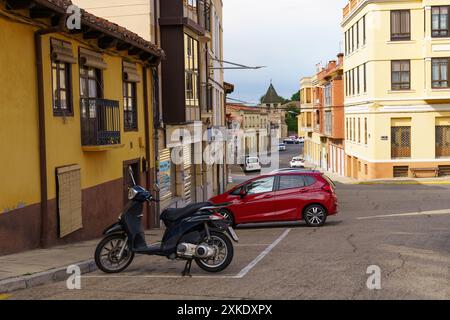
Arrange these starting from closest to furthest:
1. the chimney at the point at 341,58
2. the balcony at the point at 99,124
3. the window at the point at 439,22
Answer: the balcony at the point at 99,124
the window at the point at 439,22
the chimney at the point at 341,58

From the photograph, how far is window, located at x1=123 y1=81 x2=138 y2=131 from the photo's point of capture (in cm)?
1856

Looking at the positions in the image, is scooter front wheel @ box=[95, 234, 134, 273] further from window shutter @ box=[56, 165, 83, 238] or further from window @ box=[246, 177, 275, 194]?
window @ box=[246, 177, 275, 194]

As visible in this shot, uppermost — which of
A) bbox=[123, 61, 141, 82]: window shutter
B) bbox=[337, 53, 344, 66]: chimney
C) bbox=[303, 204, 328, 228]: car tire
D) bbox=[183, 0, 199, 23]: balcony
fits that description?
bbox=[337, 53, 344, 66]: chimney

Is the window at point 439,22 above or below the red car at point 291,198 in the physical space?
above

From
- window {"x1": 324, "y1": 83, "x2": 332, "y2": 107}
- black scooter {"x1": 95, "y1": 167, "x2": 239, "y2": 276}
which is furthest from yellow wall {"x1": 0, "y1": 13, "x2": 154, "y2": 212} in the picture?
window {"x1": 324, "y1": 83, "x2": 332, "y2": 107}

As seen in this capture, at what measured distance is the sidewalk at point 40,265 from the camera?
8807mm

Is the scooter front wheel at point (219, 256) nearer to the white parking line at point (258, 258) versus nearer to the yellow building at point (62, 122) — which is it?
the white parking line at point (258, 258)

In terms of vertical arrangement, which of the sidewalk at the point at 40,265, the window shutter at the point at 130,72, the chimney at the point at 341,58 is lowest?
the sidewalk at the point at 40,265

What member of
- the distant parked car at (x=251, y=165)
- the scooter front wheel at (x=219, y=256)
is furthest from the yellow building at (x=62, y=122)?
the distant parked car at (x=251, y=165)

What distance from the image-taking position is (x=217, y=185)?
128 ft

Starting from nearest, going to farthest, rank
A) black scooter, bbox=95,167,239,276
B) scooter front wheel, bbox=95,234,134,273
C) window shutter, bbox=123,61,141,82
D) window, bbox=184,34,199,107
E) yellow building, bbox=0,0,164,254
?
black scooter, bbox=95,167,239,276, scooter front wheel, bbox=95,234,134,273, yellow building, bbox=0,0,164,254, window shutter, bbox=123,61,141,82, window, bbox=184,34,199,107

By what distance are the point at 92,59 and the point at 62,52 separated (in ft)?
6.29

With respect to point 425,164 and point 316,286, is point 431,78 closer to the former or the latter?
point 425,164

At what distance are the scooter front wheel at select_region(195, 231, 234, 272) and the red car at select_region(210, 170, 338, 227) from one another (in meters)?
8.97
